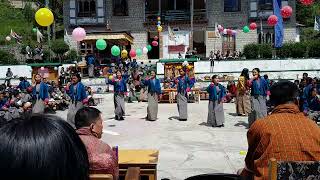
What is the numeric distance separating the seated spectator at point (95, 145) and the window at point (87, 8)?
33116 mm

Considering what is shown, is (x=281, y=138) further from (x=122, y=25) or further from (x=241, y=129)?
(x=122, y=25)

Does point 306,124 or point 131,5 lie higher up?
point 131,5

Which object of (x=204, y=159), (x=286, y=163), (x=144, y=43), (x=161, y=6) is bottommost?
(x=204, y=159)

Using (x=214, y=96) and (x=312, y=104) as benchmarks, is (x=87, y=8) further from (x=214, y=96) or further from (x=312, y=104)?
(x=312, y=104)

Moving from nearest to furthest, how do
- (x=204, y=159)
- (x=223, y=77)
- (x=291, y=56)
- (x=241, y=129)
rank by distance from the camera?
1. (x=204, y=159)
2. (x=241, y=129)
3. (x=223, y=77)
4. (x=291, y=56)

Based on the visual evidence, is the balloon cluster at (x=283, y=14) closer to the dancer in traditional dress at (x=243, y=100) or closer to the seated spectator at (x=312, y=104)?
the dancer in traditional dress at (x=243, y=100)

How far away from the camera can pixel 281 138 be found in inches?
142

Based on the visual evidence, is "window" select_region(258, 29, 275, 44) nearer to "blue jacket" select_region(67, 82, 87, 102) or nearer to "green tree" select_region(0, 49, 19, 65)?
"green tree" select_region(0, 49, 19, 65)

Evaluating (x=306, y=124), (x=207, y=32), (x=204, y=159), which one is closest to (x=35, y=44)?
(x=207, y=32)

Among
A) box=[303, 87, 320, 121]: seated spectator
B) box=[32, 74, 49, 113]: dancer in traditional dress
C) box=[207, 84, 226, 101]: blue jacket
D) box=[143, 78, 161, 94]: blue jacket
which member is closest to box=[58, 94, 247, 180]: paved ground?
box=[207, 84, 226, 101]: blue jacket

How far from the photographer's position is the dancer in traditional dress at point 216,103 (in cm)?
1323

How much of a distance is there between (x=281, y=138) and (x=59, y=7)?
4345cm

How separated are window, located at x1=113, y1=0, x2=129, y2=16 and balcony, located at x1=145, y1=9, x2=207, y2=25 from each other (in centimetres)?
168

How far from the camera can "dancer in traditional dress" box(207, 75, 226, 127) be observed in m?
13.2
